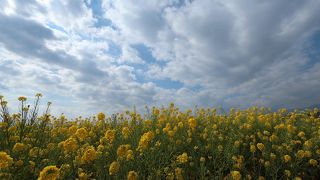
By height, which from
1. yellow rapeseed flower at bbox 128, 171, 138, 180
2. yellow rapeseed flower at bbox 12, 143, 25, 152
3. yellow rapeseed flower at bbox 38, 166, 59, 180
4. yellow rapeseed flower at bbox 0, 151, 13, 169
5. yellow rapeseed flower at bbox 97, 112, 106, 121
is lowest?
yellow rapeseed flower at bbox 128, 171, 138, 180

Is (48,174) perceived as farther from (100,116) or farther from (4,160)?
(100,116)

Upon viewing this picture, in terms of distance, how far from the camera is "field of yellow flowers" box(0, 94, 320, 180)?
4.57m

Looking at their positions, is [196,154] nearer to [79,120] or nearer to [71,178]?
[71,178]

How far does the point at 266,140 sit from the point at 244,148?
24.1 inches

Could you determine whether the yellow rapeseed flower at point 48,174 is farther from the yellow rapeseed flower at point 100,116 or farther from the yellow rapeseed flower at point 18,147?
the yellow rapeseed flower at point 100,116

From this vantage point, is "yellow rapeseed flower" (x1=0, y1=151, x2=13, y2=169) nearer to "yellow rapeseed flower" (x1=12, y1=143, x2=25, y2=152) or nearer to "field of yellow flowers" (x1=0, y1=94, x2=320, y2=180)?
"field of yellow flowers" (x1=0, y1=94, x2=320, y2=180)

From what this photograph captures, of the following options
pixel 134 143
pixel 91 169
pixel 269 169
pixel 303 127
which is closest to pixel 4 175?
pixel 91 169

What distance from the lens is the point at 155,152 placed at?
5.49 metres

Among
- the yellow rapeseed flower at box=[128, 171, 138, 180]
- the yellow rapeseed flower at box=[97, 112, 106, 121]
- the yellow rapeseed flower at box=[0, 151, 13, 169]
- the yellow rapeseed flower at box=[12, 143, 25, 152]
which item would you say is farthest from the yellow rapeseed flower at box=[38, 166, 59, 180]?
the yellow rapeseed flower at box=[97, 112, 106, 121]

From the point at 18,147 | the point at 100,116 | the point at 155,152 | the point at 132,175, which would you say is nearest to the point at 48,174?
the point at 132,175

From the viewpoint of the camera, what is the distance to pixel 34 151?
16.2ft

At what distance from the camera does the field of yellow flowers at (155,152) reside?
457 cm

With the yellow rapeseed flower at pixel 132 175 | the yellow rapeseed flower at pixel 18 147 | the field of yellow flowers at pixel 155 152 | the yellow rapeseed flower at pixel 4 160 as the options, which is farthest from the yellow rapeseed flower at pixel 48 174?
the yellow rapeseed flower at pixel 18 147

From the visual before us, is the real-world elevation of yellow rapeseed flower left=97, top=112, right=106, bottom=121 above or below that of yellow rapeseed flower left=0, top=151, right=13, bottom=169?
above
